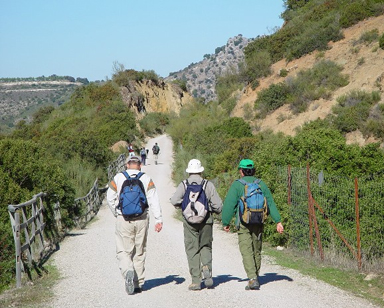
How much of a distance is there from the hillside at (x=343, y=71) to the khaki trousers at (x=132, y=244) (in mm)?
23161

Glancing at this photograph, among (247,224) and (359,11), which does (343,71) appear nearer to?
(359,11)

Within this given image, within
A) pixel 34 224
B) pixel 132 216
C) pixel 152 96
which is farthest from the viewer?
pixel 152 96

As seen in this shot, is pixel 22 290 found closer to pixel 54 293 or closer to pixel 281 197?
pixel 54 293

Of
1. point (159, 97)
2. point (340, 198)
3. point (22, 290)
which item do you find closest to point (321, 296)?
point (340, 198)

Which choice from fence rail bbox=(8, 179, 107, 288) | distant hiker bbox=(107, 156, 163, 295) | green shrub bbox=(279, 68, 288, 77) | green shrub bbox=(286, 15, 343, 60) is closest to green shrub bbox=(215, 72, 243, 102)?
green shrub bbox=(286, 15, 343, 60)

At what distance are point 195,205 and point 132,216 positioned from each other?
3.03 feet

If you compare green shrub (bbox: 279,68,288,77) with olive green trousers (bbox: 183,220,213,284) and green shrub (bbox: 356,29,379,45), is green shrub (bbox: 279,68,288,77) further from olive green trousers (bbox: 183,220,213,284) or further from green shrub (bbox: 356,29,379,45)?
olive green trousers (bbox: 183,220,213,284)

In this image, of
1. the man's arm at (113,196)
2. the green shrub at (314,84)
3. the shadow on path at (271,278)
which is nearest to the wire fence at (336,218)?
the shadow on path at (271,278)

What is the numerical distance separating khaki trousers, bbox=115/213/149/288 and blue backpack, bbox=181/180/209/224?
26.3 inches

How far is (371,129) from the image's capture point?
2928 cm

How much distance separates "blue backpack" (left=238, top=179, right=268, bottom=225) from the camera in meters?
7.84

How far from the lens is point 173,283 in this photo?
29.4 feet

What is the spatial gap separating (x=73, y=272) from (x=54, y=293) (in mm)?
1816

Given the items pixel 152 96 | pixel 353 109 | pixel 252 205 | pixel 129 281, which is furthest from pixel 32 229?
pixel 152 96
